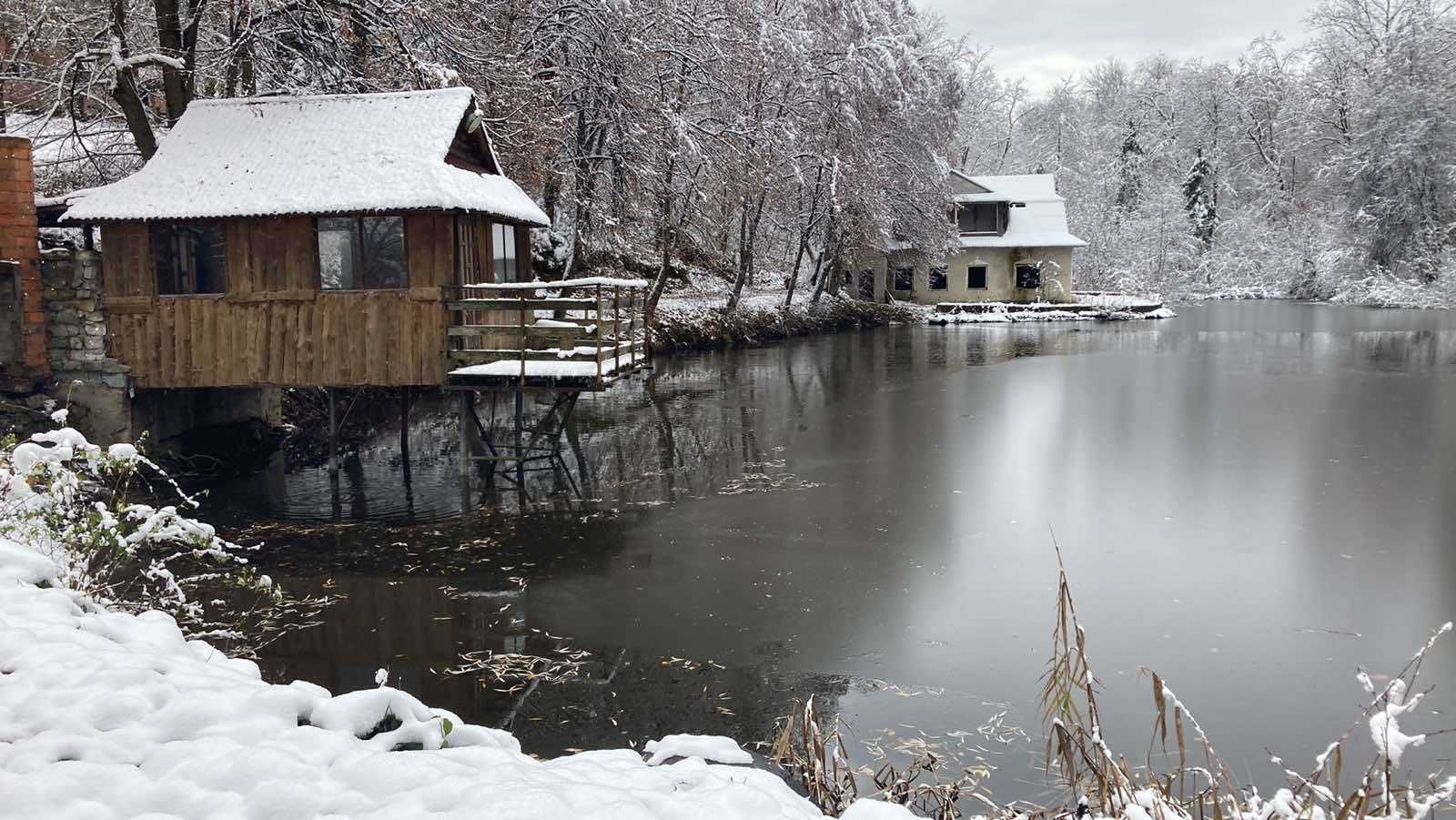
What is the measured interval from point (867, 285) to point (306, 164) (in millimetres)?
38322

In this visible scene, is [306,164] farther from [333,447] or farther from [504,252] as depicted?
[333,447]

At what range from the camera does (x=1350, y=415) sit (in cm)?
1911

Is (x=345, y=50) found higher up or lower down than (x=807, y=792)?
higher up

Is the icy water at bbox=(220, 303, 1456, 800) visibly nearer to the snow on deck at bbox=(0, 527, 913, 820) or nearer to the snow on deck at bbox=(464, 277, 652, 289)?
the snow on deck at bbox=(0, 527, 913, 820)

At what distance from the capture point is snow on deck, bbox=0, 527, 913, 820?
11.5 ft

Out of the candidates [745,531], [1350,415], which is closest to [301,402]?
[745,531]

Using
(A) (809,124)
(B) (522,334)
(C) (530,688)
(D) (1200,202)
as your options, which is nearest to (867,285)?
(A) (809,124)

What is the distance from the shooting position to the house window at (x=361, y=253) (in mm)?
14008

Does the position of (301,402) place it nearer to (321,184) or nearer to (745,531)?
(321,184)

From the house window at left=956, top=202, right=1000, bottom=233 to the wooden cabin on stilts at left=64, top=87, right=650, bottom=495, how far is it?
39382mm

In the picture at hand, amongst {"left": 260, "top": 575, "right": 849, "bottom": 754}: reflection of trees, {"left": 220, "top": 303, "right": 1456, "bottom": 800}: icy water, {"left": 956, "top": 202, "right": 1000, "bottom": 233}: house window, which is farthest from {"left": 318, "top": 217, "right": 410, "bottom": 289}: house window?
{"left": 956, "top": 202, "right": 1000, "bottom": 233}: house window

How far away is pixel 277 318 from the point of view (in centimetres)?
1423

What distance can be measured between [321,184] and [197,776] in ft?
37.9

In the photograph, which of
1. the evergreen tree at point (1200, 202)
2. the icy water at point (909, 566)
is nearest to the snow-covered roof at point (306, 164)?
the icy water at point (909, 566)
